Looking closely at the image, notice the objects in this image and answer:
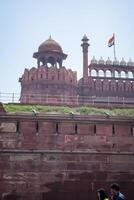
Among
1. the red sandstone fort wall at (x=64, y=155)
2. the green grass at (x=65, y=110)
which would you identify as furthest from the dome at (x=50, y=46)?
the red sandstone fort wall at (x=64, y=155)

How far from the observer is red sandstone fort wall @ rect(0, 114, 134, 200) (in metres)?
11.4

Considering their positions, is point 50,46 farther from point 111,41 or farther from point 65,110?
point 65,110

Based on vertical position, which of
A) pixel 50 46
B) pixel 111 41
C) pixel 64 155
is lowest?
pixel 64 155

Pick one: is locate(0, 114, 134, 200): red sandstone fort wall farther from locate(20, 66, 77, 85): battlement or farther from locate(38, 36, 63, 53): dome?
locate(38, 36, 63, 53): dome

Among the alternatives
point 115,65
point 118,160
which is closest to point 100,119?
point 118,160

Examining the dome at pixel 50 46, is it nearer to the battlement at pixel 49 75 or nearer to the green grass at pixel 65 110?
the battlement at pixel 49 75

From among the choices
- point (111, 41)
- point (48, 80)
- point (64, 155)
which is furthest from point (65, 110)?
point (111, 41)

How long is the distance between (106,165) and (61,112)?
8.79 ft

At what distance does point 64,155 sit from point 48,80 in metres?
10.5

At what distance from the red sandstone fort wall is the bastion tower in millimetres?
8728

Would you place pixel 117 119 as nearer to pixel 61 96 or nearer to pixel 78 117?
pixel 78 117

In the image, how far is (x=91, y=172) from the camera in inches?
464

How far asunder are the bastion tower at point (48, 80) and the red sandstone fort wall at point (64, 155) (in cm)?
873

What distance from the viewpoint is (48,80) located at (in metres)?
21.8
